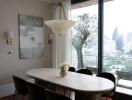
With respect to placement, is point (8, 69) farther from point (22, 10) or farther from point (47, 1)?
point (47, 1)

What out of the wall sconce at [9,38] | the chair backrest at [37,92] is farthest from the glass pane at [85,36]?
the chair backrest at [37,92]

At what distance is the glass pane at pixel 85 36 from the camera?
4.88 m

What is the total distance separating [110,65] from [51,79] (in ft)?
7.41

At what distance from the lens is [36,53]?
Answer: 518 centimetres

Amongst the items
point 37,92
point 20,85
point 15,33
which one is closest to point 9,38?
point 15,33

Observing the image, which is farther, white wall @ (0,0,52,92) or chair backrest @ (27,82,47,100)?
white wall @ (0,0,52,92)

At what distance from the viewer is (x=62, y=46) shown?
5379 mm

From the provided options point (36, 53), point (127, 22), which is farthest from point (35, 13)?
point (127, 22)

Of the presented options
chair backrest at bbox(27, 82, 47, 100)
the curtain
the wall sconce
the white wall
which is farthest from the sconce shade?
the curtain

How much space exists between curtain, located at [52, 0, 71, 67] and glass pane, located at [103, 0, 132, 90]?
122 cm

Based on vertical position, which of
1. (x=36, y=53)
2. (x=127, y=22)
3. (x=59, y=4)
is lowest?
(x=36, y=53)

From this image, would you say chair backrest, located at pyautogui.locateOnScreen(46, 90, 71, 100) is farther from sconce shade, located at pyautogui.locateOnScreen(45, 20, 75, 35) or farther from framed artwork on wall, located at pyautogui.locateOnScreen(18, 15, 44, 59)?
framed artwork on wall, located at pyautogui.locateOnScreen(18, 15, 44, 59)

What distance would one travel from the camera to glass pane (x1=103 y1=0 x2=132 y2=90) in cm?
424

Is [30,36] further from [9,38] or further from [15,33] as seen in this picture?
[9,38]
